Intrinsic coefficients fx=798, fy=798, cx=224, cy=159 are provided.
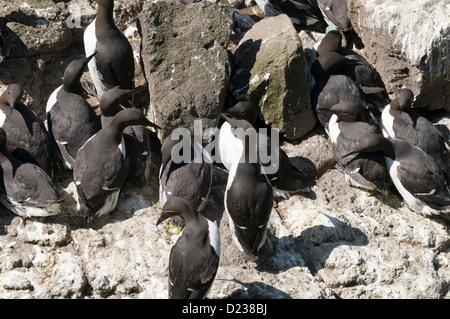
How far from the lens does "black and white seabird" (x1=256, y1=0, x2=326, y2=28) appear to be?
1058 centimetres

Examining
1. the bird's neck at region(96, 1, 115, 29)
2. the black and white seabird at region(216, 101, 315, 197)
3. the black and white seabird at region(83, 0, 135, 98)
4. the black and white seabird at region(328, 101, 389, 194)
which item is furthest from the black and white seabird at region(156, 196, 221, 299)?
the bird's neck at region(96, 1, 115, 29)

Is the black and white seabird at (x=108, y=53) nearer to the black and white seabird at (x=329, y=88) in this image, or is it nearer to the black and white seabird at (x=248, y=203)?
the black and white seabird at (x=248, y=203)

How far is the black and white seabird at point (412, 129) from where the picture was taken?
9.09 meters

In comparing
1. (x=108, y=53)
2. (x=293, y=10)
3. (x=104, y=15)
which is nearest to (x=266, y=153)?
(x=108, y=53)

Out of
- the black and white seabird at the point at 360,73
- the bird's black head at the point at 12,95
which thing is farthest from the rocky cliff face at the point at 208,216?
the bird's black head at the point at 12,95

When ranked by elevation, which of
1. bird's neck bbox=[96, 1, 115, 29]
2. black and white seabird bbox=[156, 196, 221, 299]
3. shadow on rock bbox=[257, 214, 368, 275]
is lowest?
shadow on rock bbox=[257, 214, 368, 275]

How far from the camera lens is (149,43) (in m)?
8.96

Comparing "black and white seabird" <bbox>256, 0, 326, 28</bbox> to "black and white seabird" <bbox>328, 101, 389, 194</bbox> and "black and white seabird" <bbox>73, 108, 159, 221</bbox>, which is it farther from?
"black and white seabird" <bbox>73, 108, 159, 221</bbox>

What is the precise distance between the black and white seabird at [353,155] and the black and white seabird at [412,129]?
0.81 ft

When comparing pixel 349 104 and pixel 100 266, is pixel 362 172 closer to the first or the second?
pixel 349 104

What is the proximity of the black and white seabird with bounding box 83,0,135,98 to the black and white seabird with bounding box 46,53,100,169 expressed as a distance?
320mm

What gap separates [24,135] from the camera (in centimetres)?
818

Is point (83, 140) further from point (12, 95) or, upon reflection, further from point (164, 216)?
point (164, 216)

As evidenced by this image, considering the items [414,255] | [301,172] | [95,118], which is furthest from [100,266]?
[414,255]
